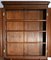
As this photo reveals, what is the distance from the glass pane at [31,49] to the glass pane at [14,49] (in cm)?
15

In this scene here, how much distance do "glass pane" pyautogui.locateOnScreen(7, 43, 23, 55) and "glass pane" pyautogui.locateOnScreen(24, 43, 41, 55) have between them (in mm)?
154

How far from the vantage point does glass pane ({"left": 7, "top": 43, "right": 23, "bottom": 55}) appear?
4.08 metres

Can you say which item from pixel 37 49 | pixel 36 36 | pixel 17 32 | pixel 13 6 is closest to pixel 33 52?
pixel 37 49

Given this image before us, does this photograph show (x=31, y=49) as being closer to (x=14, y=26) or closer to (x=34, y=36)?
(x=34, y=36)

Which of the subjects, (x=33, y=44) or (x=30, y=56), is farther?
(x=33, y=44)

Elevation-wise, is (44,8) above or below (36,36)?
above

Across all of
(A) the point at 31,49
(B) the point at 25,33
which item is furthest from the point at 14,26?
(A) the point at 31,49

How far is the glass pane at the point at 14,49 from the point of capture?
408 cm

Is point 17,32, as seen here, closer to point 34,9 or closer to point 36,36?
point 36,36

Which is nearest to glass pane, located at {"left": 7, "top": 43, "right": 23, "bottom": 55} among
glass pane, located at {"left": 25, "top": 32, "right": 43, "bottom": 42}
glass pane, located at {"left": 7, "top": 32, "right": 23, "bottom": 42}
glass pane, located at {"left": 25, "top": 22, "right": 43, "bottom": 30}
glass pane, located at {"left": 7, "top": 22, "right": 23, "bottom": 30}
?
glass pane, located at {"left": 7, "top": 32, "right": 23, "bottom": 42}

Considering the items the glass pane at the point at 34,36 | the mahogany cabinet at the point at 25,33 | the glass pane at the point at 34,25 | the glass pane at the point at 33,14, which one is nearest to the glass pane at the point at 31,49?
the mahogany cabinet at the point at 25,33

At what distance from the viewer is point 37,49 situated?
410 centimetres

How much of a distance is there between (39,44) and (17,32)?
769 mm

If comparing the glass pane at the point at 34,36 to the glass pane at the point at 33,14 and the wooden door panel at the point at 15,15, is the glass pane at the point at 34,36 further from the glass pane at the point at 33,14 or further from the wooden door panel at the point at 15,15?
the wooden door panel at the point at 15,15
